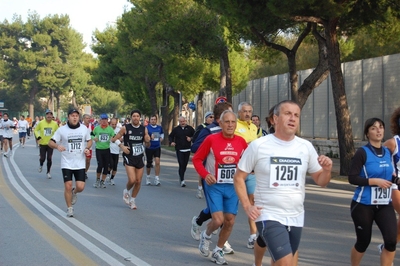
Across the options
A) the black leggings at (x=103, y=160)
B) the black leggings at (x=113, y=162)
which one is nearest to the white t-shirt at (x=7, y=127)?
the black leggings at (x=113, y=162)

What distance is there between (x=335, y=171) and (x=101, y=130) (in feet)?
26.5

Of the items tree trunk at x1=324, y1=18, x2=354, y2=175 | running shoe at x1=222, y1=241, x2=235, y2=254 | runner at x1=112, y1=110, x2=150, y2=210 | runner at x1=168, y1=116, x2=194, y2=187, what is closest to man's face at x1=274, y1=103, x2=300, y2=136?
running shoe at x1=222, y1=241, x2=235, y2=254

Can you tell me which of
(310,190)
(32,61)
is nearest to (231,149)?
(310,190)

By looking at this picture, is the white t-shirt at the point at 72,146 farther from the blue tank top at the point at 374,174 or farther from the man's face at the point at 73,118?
the blue tank top at the point at 374,174

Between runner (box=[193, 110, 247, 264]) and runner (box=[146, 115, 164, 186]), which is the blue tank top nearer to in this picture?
runner (box=[193, 110, 247, 264])

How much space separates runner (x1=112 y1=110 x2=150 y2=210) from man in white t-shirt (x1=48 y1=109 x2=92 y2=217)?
3.34ft

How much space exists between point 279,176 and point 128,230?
4.98m

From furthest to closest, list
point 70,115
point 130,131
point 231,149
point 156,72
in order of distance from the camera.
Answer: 1. point 156,72
2. point 130,131
3. point 70,115
4. point 231,149

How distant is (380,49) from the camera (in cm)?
3606

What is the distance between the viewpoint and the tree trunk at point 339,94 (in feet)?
60.8

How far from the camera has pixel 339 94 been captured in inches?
734

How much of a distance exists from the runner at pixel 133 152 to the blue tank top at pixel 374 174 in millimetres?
6065

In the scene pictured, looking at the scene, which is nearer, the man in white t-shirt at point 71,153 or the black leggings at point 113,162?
the man in white t-shirt at point 71,153

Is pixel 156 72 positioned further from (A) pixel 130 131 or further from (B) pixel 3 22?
(B) pixel 3 22
